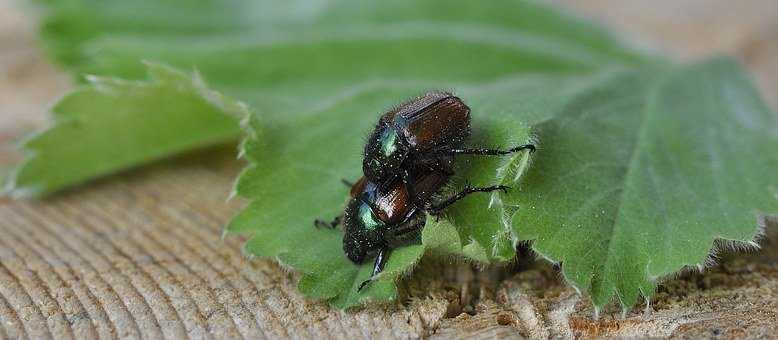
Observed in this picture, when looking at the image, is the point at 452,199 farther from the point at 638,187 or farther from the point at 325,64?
the point at 325,64

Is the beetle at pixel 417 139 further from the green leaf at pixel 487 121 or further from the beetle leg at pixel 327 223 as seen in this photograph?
the beetle leg at pixel 327 223

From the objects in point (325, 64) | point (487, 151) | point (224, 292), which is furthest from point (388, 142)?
point (325, 64)

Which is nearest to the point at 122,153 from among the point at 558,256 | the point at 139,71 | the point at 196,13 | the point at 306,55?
the point at 139,71

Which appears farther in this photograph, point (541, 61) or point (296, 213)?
point (541, 61)

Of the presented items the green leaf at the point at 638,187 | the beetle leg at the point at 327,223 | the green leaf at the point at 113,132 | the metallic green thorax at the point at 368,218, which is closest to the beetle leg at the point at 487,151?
the green leaf at the point at 638,187

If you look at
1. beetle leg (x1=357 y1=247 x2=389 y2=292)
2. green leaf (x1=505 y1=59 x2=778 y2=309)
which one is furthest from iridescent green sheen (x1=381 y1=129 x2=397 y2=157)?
green leaf (x1=505 y1=59 x2=778 y2=309)

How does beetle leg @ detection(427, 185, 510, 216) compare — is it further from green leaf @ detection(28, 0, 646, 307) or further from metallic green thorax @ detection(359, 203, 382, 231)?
metallic green thorax @ detection(359, 203, 382, 231)

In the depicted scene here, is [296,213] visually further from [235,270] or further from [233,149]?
[233,149]
